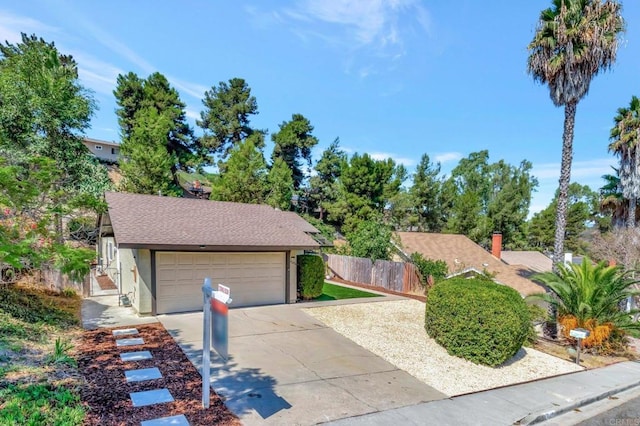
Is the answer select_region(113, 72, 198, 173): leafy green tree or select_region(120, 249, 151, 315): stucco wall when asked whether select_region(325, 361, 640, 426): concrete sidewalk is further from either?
select_region(113, 72, 198, 173): leafy green tree

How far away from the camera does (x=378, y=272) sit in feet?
63.3

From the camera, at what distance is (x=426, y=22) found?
1253 centimetres

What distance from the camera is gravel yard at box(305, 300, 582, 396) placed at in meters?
7.08

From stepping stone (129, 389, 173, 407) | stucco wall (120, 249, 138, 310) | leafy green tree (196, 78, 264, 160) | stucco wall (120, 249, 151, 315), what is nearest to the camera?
stepping stone (129, 389, 173, 407)

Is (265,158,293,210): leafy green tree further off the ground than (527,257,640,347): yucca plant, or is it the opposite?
(265,158,293,210): leafy green tree

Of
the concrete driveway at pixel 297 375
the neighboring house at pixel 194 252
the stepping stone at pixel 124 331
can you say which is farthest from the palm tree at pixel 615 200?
the stepping stone at pixel 124 331

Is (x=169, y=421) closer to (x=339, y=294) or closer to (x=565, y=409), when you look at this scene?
(x=565, y=409)

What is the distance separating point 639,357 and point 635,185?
11985 millimetres

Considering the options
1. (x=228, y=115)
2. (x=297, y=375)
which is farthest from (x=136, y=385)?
(x=228, y=115)

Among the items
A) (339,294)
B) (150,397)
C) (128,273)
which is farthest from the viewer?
(339,294)

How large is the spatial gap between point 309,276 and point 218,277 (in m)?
3.47

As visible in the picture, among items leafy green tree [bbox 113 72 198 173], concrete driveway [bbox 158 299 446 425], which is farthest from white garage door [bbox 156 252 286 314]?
leafy green tree [bbox 113 72 198 173]

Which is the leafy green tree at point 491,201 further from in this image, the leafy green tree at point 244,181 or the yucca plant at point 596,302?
the yucca plant at point 596,302

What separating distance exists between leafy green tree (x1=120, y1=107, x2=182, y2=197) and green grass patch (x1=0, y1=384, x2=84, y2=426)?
70.9ft
